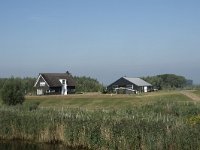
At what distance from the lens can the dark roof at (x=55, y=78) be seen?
3725 inches

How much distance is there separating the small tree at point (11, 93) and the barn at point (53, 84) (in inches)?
1646

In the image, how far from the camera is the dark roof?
94625 mm

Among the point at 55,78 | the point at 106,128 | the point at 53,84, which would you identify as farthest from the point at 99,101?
the point at 106,128

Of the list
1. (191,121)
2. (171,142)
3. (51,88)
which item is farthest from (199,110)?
(51,88)

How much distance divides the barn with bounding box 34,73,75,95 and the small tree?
41802 millimetres

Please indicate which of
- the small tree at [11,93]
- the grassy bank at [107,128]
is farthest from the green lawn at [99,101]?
the grassy bank at [107,128]

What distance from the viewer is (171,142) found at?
22.5 meters

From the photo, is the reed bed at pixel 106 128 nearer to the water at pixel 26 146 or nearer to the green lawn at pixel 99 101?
the water at pixel 26 146

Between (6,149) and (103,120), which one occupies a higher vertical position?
(103,120)

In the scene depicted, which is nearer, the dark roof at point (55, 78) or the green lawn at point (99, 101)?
the green lawn at point (99, 101)

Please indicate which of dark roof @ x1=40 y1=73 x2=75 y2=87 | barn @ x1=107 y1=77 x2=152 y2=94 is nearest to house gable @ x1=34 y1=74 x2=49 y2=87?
dark roof @ x1=40 y1=73 x2=75 y2=87

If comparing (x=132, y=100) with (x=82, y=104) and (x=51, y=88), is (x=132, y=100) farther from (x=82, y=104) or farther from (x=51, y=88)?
(x=51, y=88)

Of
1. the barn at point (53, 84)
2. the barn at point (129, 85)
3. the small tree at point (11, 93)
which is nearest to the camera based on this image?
the small tree at point (11, 93)

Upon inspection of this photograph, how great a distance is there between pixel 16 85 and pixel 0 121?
1623cm
